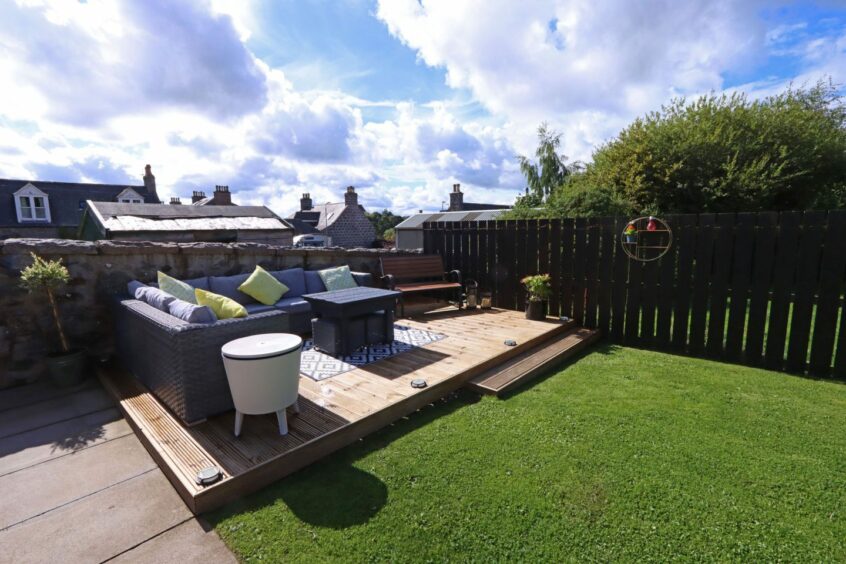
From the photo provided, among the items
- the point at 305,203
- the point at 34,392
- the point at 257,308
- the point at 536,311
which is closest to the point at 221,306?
the point at 257,308

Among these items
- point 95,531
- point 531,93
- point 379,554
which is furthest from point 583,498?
point 531,93

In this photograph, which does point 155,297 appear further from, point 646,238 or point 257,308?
point 646,238

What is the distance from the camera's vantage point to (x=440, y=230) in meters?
7.10

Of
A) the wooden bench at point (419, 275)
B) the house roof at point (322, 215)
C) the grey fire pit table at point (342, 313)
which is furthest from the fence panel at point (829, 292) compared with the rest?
the house roof at point (322, 215)

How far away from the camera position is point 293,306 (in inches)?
184

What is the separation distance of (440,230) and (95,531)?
608 centimetres

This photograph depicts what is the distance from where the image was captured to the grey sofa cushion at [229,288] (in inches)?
181

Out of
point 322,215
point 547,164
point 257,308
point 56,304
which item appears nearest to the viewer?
point 56,304

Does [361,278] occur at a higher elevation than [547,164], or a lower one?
lower

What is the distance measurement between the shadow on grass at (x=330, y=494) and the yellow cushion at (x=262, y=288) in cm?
280

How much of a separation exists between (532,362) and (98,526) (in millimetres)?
3562

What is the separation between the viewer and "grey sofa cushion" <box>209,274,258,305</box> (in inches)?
181

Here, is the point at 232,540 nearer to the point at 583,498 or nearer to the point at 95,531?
the point at 95,531

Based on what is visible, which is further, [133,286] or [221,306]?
[133,286]
